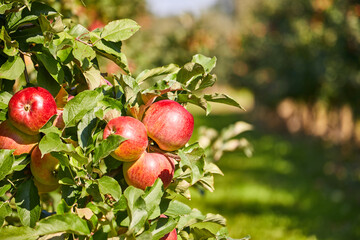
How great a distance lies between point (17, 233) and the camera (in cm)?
72

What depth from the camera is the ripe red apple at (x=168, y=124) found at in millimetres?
827

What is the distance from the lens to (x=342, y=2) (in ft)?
25.0

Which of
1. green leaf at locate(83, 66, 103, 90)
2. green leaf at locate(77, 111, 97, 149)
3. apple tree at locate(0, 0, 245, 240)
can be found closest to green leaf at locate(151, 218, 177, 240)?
apple tree at locate(0, 0, 245, 240)

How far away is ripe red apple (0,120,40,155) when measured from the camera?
0.83 metres

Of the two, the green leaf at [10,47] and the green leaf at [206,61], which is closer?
the green leaf at [10,47]

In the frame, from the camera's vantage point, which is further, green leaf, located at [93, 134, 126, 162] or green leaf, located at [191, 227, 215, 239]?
green leaf, located at [191, 227, 215, 239]

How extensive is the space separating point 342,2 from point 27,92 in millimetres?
7815

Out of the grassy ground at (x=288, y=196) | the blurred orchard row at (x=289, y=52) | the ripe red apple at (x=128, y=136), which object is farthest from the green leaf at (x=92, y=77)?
the grassy ground at (x=288, y=196)

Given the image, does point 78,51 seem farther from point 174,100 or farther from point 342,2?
point 342,2

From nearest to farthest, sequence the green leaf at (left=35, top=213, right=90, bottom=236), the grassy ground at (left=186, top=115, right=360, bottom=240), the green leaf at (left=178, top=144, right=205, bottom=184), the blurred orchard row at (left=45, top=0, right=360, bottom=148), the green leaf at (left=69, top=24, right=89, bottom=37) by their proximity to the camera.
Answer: the green leaf at (left=35, top=213, right=90, bottom=236) → the green leaf at (left=178, top=144, right=205, bottom=184) → the green leaf at (left=69, top=24, right=89, bottom=37) → the grassy ground at (left=186, top=115, right=360, bottom=240) → the blurred orchard row at (left=45, top=0, right=360, bottom=148)

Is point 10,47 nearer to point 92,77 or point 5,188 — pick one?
point 92,77

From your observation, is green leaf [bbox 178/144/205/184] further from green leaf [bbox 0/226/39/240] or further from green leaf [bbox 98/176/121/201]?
green leaf [bbox 0/226/39/240]

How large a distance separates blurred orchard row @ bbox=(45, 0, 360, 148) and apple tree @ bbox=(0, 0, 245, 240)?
0.74 metres

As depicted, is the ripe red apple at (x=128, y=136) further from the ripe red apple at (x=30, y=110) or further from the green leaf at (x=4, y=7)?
the green leaf at (x=4, y=7)
